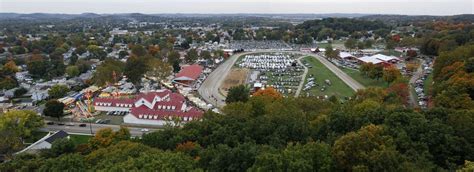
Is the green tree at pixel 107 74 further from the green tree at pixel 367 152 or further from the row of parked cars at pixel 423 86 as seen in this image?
the green tree at pixel 367 152

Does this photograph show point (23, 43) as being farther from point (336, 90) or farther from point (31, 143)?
point (336, 90)

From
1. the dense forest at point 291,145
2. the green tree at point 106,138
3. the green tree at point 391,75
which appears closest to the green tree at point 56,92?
the green tree at point 106,138

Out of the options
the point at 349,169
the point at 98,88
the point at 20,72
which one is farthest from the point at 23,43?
the point at 349,169

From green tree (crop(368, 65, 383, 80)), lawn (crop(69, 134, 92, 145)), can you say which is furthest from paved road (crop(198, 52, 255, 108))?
green tree (crop(368, 65, 383, 80))

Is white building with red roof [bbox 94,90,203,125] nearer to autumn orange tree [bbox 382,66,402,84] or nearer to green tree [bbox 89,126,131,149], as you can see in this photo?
green tree [bbox 89,126,131,149]

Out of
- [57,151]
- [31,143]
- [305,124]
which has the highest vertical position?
[305,124]

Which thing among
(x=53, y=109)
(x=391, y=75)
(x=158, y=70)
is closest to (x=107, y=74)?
(x=158, y=70)
